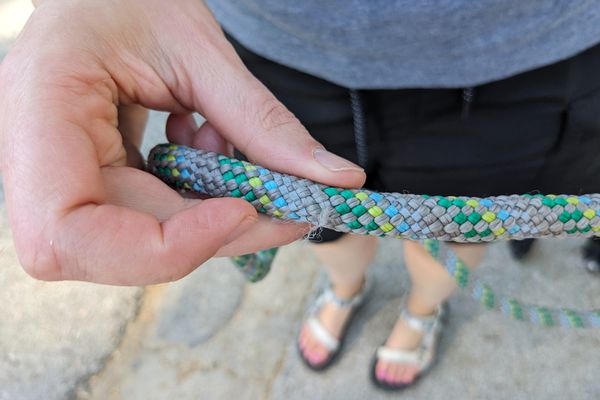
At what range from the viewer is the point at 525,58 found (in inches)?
20.6

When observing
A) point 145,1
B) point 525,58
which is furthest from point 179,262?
point 525,58

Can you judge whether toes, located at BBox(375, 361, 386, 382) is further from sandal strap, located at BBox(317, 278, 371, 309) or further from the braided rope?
the braided rope

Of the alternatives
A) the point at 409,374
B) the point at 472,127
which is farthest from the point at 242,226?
the point at 409,374

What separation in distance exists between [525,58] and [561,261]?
0.68 metres

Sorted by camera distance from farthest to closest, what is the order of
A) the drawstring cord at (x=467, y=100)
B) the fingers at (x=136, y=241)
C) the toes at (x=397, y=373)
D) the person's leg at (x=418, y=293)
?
the toes at (x=397, y=373) → the person's leg at (x=418, y=293) → the drawstring cord at (x=467, y=100) → the fingers at (x=136, y=241)

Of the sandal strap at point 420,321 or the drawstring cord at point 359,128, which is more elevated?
the drawstring cord at point 359,128

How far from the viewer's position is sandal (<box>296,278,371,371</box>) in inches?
39.9

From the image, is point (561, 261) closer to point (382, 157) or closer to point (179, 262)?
point (382, 157)

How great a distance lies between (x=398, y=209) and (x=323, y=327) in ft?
1.97

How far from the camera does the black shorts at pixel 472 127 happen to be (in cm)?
56

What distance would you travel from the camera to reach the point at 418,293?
944 mm

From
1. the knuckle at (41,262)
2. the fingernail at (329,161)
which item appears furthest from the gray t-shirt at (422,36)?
the knuckle at (41,262)

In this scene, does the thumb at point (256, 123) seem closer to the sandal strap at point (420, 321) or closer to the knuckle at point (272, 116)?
the knuckle at point (272, 116)

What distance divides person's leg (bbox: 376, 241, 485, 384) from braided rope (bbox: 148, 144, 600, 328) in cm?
28
